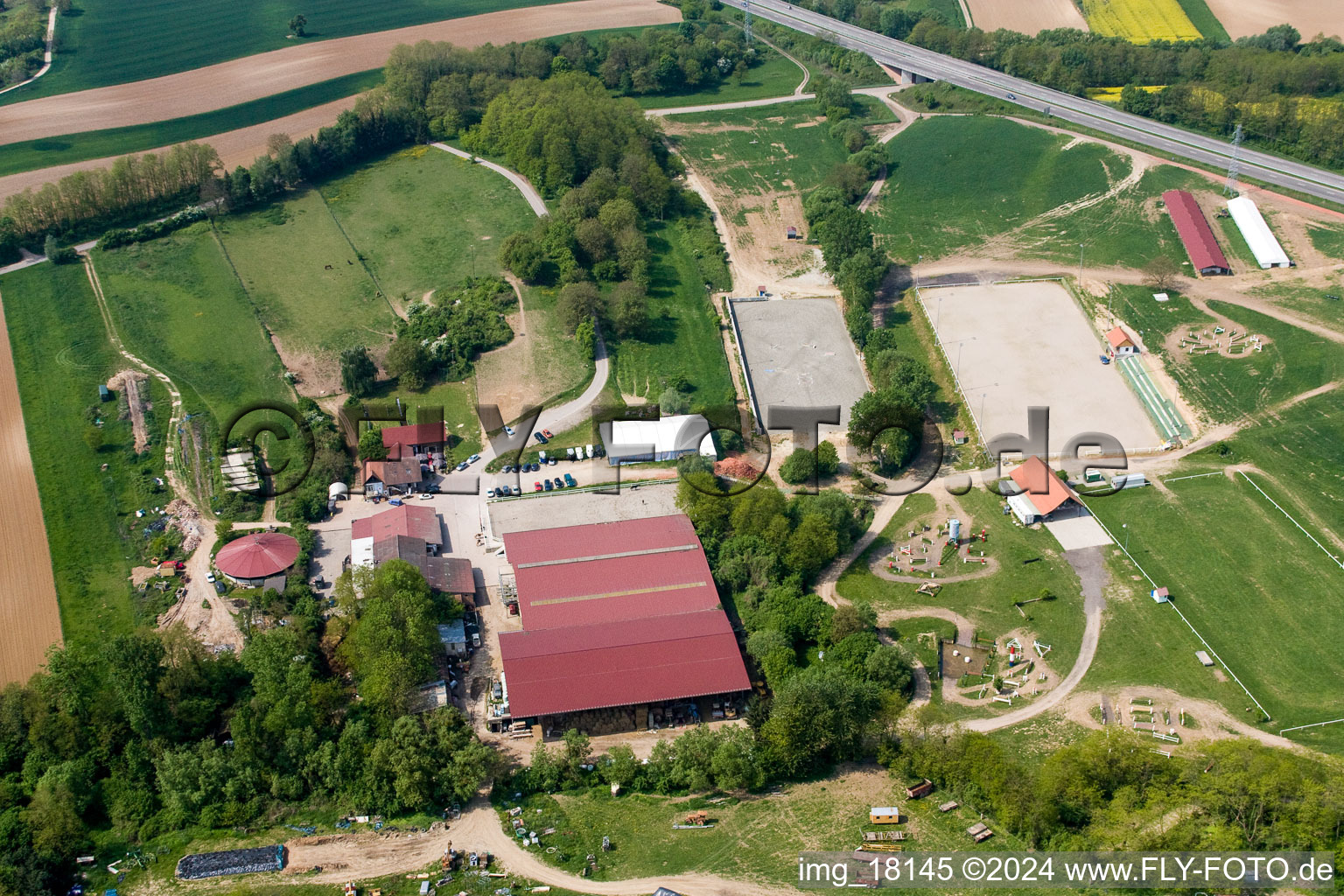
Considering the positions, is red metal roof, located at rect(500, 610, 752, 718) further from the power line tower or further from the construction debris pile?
the power line tower

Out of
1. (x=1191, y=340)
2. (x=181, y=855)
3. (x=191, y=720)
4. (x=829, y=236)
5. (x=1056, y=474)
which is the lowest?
(x=181, y=855)

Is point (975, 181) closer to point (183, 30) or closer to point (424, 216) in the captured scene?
point (424, 216)

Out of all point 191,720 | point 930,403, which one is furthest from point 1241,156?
point 191,720

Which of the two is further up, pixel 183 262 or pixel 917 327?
pixel 183 262

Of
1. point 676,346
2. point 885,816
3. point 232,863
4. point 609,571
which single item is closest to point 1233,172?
point 676,346

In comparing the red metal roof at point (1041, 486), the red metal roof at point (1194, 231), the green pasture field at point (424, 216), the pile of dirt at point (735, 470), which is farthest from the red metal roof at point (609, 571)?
the red metal roof at point (1194, 231)

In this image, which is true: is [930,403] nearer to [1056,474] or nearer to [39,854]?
[1056,474]

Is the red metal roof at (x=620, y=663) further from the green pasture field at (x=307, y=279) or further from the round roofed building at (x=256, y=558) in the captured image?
the green pasture field at (x=307, y=279)
